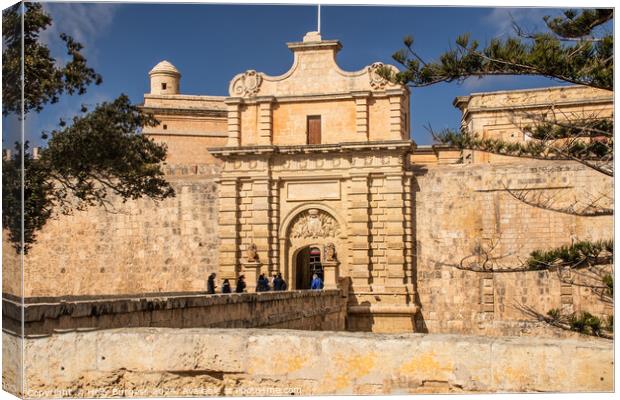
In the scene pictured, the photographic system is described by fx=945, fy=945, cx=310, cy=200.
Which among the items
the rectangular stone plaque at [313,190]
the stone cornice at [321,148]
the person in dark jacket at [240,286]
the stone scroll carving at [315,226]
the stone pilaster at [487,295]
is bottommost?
the stone pilaster at [487,295]

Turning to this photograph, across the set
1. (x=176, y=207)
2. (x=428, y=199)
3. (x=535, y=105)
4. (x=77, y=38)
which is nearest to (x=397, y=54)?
(x=77, y=38)

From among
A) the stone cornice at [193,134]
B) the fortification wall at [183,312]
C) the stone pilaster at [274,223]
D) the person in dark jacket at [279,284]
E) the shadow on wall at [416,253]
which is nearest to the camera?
the fortification wall at [183,312]

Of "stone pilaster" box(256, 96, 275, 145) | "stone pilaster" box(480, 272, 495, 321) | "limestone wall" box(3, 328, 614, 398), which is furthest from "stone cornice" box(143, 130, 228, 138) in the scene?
"limestone wall" box(3, 328, 614, 398)

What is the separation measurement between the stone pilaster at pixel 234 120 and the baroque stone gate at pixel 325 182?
23mm

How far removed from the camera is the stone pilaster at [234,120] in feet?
70.7

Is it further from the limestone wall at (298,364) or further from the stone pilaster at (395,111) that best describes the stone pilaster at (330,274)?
the limestone wall at (298,364)

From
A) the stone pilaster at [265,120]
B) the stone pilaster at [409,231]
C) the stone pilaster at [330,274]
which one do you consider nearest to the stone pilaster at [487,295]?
the stone pilaster at [409,231]

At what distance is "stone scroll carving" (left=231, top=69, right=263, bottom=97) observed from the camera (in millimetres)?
21516

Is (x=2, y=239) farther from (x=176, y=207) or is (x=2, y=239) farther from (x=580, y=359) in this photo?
(x=176, y=207)

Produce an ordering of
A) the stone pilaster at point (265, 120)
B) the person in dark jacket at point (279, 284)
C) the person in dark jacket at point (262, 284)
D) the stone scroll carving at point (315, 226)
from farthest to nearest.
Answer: the stone scroll carving at point (315, 226) < the stone pilaster at point (265, 120) < the person in dark jacket at point (279, 284) < the person in dark jacket at point (262, 284)

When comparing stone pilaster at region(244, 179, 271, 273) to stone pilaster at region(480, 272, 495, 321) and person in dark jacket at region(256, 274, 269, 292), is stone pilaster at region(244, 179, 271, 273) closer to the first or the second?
person in dark jacket at region(256, 274, 269, 292)

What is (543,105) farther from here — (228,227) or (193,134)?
(193,134)

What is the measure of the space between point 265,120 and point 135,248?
4.27 meters

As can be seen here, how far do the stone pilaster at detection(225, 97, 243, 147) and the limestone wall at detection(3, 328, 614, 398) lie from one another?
45.8 ft
